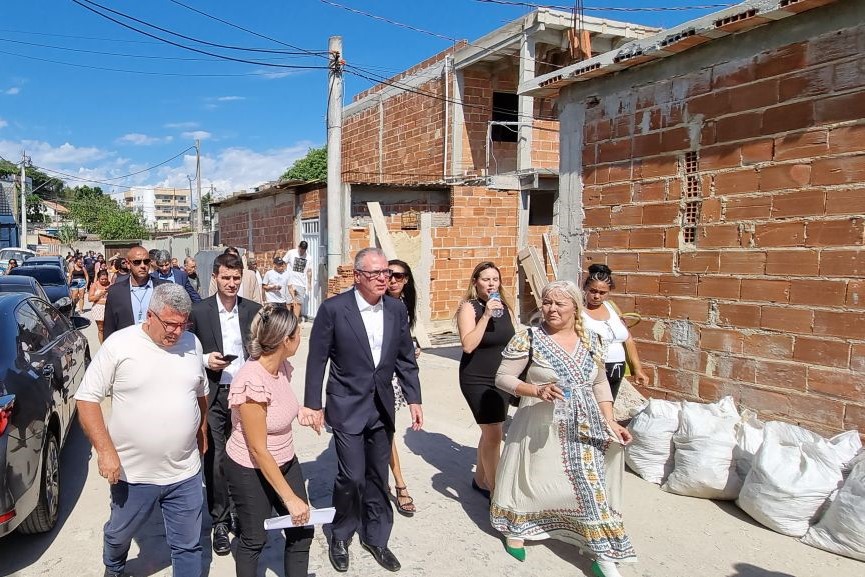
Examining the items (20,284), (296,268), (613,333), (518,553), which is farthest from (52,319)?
(296,268)

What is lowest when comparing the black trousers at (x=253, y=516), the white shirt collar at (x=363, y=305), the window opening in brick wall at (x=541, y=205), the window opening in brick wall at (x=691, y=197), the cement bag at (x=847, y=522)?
the cement bag at (x=847, y=522)

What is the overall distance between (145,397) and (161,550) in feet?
4.45

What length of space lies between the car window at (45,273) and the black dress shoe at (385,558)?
Answer: 13.2 meters

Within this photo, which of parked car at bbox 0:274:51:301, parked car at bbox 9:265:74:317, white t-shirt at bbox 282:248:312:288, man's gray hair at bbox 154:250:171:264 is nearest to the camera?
man's gray hair at bbox 154:250:171:264

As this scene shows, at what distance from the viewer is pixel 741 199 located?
434 cm

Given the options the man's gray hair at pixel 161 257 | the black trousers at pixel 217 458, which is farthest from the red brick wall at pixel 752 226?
the man's gray hair at pixel 161 257

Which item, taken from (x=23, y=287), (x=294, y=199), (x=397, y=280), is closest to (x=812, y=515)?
(x=397, y=280)

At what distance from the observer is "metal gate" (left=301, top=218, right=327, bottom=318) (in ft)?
42.1

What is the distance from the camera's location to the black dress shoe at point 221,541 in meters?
3.33

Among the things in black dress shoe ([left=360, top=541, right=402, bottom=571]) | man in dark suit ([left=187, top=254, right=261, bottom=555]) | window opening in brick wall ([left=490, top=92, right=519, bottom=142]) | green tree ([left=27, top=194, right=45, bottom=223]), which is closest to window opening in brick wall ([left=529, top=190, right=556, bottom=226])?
window opening in brick wall ([left=490, top=92, right=519, bottom=142])

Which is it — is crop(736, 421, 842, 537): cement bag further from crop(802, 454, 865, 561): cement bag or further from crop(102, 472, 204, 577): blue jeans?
crop(102, 472, 204, 577): blue jeans

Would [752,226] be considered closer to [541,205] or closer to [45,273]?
[541,205]

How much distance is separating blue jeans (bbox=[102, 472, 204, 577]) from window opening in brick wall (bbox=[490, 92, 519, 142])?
1328 cm

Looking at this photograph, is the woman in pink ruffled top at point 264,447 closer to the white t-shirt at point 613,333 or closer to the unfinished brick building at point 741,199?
the white t-shirt at point 613,333
